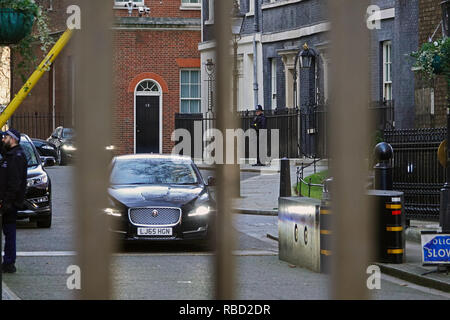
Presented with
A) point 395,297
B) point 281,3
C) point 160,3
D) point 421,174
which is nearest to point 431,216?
point 421,174

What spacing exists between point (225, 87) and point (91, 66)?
0.77ft

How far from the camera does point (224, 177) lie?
1767 millimetres

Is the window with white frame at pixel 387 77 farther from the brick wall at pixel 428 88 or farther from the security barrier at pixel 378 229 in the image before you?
the security barrier at pixel 378 229

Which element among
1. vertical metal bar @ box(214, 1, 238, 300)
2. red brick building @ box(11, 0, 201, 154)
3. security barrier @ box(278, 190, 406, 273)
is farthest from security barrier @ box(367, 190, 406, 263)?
red brick building @ box(11, 0, 201, 154)

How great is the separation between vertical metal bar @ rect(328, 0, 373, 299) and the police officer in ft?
36.7

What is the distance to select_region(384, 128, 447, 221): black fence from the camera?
60.6 feet

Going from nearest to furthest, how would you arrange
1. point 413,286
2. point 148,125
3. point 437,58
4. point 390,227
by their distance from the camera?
point 413,286, point 390,227, point 437,58, point 148,125

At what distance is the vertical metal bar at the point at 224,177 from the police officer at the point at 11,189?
36.1 ft

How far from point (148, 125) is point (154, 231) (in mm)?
29842

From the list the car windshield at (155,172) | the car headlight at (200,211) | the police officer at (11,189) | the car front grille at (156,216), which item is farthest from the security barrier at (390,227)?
the police officer at (11,189)

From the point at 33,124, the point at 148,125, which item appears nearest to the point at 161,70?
the point at 148,125

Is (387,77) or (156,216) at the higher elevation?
(387,77)

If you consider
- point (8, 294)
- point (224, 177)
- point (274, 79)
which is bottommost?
point (8, 294)

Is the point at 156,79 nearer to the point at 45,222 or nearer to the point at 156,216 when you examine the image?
the point at 45,222
